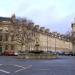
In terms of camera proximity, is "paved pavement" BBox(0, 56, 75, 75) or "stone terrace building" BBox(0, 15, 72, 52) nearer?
"paved pavement" BBox(0, 56, 75, 75)

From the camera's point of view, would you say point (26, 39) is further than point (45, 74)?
Yes

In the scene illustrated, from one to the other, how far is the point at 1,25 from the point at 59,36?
179ft

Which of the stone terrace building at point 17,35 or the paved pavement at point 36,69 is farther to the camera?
the stone terrace building at point 17,35

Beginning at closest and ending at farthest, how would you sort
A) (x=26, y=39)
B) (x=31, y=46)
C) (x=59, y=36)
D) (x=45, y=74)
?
(x=45, y=74)
(x=26, y=39)
(x=31, y=46)
(x=59, y=36)

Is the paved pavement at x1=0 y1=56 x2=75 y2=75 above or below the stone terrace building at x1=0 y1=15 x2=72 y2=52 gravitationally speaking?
below

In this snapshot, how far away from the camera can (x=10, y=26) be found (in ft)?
398

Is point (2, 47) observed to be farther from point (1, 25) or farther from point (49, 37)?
point (49, 37)

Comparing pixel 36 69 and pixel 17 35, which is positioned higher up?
pixel 17 35

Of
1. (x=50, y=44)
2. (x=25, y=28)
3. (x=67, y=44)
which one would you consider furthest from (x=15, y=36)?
(x=67, y=44)

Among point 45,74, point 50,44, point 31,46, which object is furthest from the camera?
point 50,44

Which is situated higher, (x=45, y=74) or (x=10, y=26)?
(x=10, y=26)

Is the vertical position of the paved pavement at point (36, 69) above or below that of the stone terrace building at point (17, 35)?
below

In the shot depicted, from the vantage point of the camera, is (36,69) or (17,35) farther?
(17,35)

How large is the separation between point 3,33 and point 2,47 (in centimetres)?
521
